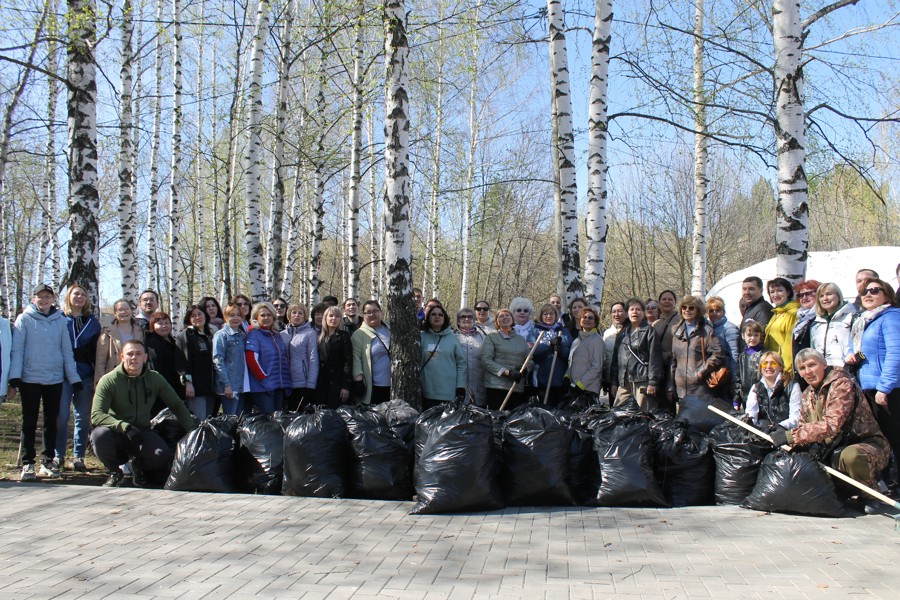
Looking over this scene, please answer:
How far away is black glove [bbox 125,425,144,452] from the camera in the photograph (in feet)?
21.8

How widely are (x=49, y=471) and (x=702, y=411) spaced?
644cm

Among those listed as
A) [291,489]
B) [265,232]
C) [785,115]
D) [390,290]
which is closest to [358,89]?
[390,290]

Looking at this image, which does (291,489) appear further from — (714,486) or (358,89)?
(358,89)

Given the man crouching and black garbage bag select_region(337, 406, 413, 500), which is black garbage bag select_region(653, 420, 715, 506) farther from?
black garbage bag select_region(337, 406, 413, 500)

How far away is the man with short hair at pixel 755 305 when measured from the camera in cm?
766

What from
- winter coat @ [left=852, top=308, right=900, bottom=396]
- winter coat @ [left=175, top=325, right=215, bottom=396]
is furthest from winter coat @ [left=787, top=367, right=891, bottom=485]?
winter coat @ [left=175, top=325, right=215, bottom=396]

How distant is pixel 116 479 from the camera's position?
22.4ft

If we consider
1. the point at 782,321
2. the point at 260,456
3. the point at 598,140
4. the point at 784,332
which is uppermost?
the point at 598,140

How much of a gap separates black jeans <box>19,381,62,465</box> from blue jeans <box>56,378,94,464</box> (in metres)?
0.06

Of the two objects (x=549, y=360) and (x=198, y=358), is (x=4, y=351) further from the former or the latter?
(x=549, y=360)

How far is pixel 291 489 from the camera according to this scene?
6281 mm

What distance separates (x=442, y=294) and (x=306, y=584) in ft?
102

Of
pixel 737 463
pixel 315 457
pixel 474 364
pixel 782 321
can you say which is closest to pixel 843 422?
pixel 737 463

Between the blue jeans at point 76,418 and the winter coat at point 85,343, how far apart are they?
13 centimetres
